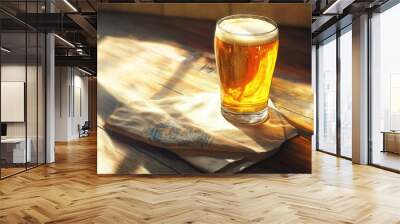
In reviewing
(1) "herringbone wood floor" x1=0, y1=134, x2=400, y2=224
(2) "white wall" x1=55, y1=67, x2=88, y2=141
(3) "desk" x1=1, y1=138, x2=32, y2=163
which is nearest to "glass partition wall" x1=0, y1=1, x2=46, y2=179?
(3) "desk" x1=1, y1=138, x2=32, y2=163

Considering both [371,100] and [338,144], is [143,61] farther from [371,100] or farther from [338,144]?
[338,144]

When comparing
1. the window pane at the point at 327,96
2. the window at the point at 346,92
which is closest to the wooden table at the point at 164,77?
the window at the point at 346,92

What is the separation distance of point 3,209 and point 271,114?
154 inches

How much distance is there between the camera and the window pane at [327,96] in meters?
9.28

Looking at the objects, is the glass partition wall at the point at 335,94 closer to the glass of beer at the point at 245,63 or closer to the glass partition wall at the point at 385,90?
the glass partition wall at the point at 385,90

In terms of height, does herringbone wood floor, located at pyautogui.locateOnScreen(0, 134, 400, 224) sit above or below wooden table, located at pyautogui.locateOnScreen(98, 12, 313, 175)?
below

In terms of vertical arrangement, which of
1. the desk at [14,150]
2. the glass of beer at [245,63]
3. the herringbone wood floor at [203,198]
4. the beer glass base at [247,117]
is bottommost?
the herringbone wood floor at [203,198]

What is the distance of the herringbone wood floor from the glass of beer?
1.10 meters

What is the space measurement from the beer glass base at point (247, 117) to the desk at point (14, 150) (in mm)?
3810

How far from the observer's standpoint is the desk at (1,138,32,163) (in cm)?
670

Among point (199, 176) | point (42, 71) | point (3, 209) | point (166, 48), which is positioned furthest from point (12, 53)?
point (199, 176)

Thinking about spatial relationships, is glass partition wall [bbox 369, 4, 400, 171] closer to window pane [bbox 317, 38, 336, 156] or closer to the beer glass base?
window pane [bbox 317, 38, 336, 156]

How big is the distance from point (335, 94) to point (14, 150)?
7047mm

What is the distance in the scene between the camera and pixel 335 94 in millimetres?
9117
